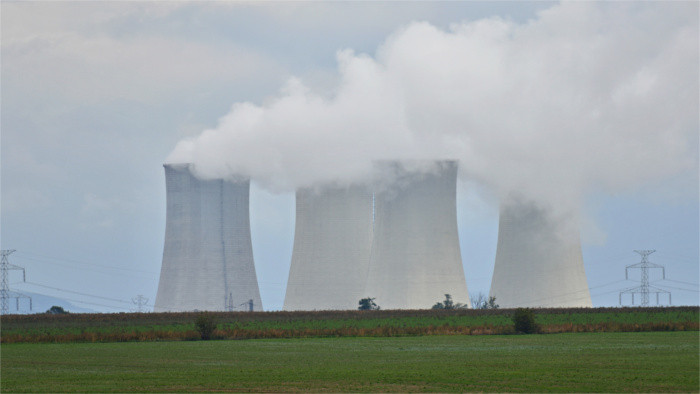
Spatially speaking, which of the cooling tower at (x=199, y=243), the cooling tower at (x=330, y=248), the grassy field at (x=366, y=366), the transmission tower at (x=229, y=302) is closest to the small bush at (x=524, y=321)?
the grassy field at (x=366, y=366)

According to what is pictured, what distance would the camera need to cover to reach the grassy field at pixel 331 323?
922 inches

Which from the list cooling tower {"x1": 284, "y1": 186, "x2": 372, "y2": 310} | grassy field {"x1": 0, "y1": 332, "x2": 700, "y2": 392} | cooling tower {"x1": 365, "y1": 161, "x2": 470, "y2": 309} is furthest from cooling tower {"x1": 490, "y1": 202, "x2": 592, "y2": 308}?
grassy field {"x1": 0, "y1": 332, "x2": 700, "y2": 392}

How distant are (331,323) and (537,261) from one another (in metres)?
7.83

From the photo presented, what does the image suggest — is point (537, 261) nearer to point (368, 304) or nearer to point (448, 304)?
point (448, 304)

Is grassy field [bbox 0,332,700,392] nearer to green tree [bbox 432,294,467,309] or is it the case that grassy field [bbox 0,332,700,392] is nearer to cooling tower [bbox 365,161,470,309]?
cooling tower [bbox 365,161,470,309]

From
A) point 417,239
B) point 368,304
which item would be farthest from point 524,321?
point 368,304

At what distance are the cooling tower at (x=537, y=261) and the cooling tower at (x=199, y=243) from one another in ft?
30.4

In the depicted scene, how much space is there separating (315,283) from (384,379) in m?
22.8

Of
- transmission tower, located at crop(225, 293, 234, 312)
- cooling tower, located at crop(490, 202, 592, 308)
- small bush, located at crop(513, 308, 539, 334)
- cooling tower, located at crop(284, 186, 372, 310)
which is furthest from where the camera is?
transmission tower, located at crop(225, 293, 234, 312)

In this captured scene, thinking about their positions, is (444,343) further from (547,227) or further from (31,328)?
(547,227)

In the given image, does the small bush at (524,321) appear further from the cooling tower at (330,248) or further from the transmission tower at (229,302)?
the transmission tower at (229,302)

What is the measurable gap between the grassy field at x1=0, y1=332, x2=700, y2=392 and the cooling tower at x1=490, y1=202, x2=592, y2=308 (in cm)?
1252

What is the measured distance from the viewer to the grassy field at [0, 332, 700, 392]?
36.9ft

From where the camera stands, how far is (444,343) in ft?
64.8
